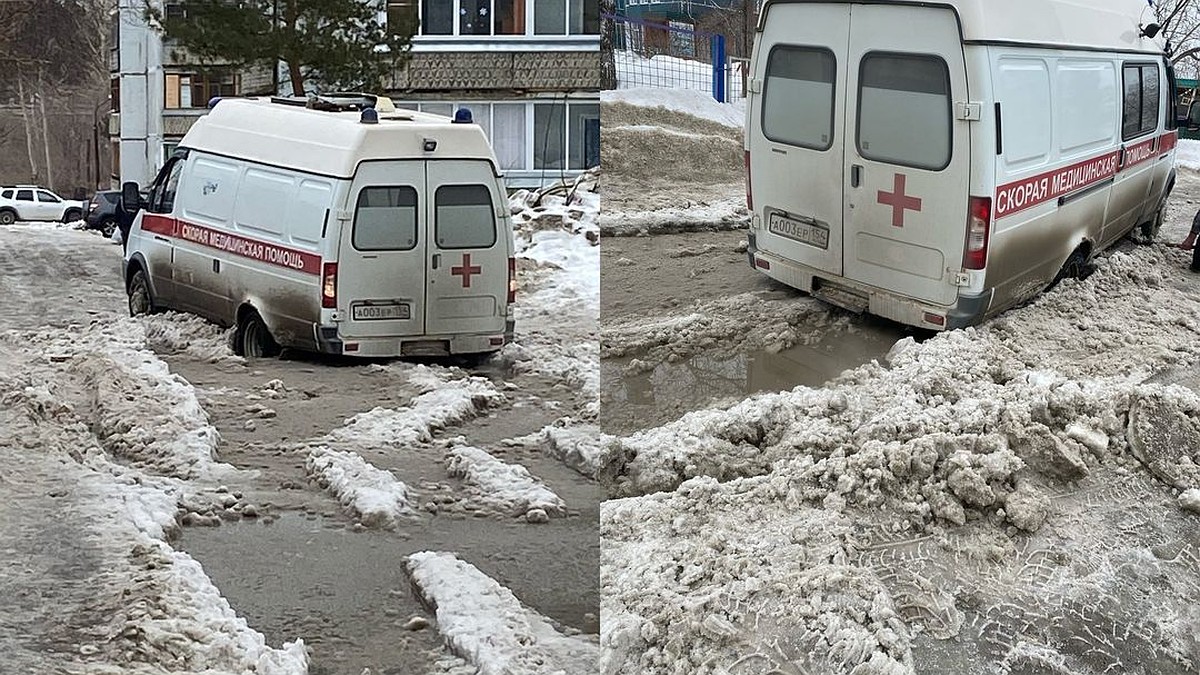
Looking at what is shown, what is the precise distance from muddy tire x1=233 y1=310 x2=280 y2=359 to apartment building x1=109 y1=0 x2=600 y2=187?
887 centimetres

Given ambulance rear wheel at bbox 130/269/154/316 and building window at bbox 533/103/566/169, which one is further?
building window at bbox 533/103/566/169

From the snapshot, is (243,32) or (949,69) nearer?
(949,69)

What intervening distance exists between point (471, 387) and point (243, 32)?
296 inches

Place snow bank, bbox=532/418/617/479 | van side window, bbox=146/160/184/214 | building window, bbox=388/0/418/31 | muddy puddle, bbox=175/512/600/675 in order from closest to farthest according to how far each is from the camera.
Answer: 1. muddy puddle, bbox=175/512/600/675
2. snow bank, bbox=532/418/617/479
3. van side window, bbox=146/160/184/214
4. building window, bbox=388/0/418/31

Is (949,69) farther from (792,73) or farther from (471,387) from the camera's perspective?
(471,387)

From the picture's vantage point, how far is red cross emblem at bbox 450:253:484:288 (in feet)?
35.9

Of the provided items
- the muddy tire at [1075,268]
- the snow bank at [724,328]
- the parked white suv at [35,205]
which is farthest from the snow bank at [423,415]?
the parked white suv at [35,205]

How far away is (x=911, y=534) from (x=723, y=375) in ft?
10.2

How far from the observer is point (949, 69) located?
8.38 metres

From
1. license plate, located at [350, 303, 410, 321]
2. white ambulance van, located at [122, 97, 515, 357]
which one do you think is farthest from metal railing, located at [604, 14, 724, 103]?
license plate, located at [350, 303, 410, 321]

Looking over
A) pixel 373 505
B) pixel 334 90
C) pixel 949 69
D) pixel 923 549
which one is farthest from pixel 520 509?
pixel 334 90

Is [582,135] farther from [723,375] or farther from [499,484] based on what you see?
[499,484]

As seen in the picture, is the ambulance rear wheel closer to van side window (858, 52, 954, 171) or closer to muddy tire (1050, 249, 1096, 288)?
van side window (858, 52, 954, 171)

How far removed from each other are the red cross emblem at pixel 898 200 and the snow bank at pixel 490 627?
13.5 ft
